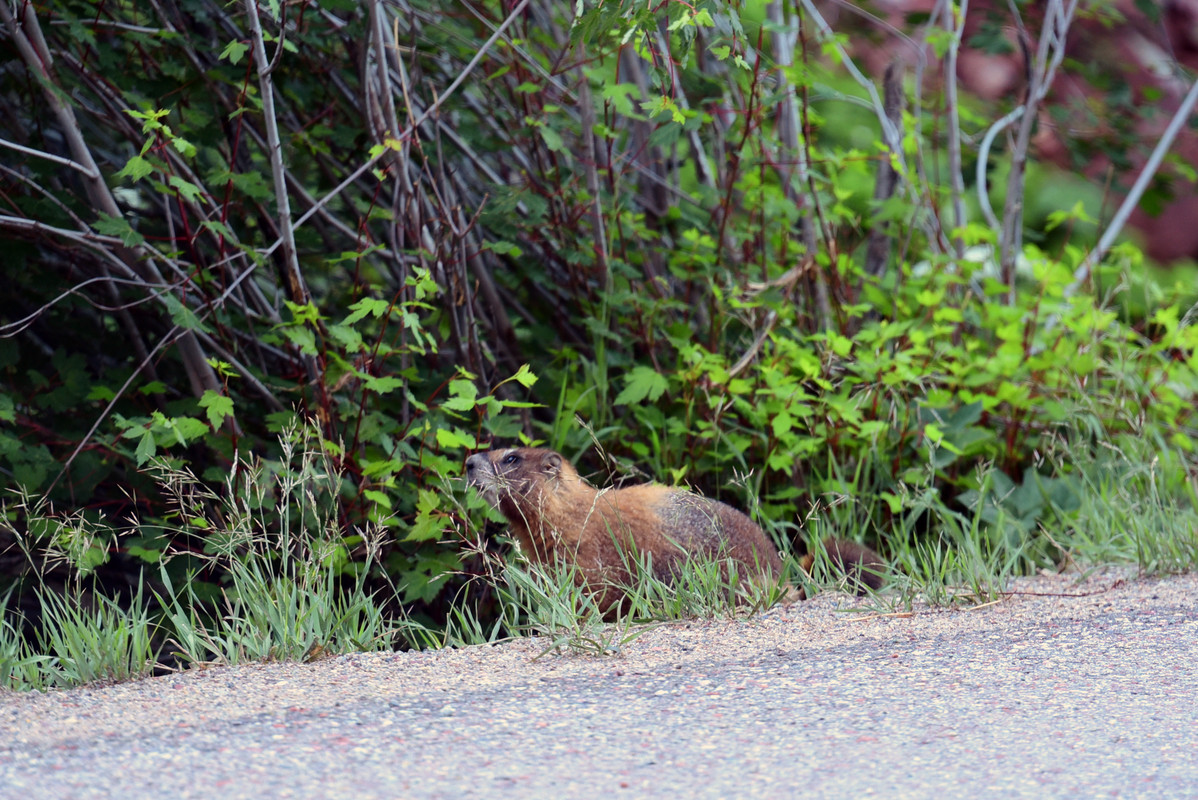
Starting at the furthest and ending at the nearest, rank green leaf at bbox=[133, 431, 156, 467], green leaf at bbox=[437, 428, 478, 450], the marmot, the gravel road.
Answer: the marmot → green leaf at bbox=[437, 428, 478, 450] → green leaf at bbox=[133, 431, 156, 467] → the gravel road

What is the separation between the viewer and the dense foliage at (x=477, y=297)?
399 cm

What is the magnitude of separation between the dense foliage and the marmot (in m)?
0.14

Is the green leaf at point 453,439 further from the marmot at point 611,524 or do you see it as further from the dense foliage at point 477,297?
the marmot at point 611,524

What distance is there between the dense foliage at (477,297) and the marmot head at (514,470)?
0.29 ft

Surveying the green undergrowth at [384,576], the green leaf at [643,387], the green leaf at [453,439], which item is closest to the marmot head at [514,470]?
the green leaf at [453,439]

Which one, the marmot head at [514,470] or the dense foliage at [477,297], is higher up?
the dense foliage at [477,297]

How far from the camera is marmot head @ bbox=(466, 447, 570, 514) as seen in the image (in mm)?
4066

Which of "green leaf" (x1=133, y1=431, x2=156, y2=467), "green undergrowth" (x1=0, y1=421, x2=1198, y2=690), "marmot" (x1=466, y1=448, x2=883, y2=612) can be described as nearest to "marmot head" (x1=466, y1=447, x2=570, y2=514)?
"marmot" (x1=466, y1=448, x2=883, y2=612)

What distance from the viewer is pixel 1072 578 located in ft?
13.0

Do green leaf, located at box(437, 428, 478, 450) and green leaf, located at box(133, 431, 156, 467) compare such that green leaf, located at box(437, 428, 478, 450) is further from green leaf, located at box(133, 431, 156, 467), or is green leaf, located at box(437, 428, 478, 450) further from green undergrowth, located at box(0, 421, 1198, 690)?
green leaf, located at box(133, 431, 156, 467)

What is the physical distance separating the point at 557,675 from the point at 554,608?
0.28m

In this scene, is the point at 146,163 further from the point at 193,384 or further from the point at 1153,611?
the point at 1153,611

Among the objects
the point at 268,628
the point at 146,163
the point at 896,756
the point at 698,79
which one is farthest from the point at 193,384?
the point at 896,756

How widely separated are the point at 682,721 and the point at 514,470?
1967mm
